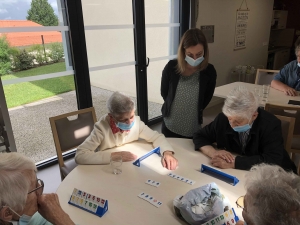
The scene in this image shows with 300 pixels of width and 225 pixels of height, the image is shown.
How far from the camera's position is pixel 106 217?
1.14m

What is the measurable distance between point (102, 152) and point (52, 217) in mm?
665

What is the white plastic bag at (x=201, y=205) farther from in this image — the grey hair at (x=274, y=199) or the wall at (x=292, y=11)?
the wall at (x=292, y=11)

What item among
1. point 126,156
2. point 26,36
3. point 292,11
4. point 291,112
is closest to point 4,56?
point 26,36

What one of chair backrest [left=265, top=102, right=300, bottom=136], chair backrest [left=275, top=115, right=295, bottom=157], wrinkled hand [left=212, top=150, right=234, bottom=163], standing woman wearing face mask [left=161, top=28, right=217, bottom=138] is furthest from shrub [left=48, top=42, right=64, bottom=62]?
chair backrest [left=275, top=115, right=295, bottom=157]

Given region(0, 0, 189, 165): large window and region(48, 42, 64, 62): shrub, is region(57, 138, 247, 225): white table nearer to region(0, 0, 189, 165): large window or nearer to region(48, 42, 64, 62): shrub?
region(0, 0, 189, 165): large window

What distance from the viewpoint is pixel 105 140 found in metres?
1.74

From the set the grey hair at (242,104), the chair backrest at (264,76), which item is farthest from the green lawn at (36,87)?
the chair backrest at (264,76)

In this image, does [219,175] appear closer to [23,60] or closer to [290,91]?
[290,91]

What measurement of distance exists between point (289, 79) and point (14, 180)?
3.13 metres

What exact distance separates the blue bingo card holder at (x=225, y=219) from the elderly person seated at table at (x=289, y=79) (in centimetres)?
227

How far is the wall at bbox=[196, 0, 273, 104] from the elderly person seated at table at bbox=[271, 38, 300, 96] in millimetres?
1562

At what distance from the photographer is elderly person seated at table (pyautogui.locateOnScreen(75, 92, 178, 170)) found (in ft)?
5.20

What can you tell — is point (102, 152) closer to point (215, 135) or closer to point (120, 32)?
point (215, 135)

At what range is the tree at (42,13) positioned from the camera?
2.52 meters
